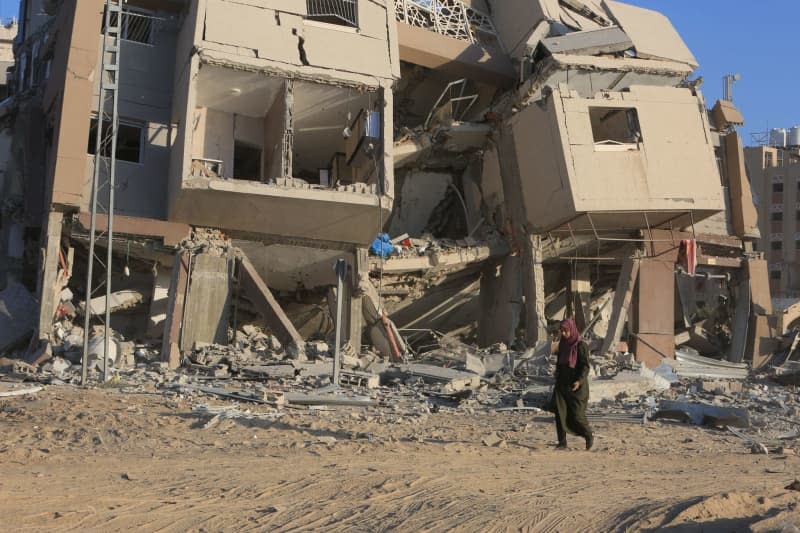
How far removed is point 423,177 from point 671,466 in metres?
17.3

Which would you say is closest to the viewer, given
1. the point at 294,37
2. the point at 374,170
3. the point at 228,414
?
the point at 228,414

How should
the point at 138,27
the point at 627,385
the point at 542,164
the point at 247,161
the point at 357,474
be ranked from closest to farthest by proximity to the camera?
the point at 357,474, the point at 627,385, the point at 138,27, the point at 542,164, the point at 247,161

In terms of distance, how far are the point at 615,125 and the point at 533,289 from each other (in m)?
4.25

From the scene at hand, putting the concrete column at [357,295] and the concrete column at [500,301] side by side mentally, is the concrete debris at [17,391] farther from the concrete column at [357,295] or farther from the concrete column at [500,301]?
the concrete column at [500,301]

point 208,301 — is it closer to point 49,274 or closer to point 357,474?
point 49,274

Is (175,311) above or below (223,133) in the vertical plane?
below

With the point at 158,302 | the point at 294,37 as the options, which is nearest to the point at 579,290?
the point at 294,37

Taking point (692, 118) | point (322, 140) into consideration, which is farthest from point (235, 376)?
point (692, 118)

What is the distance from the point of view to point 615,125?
846 inches

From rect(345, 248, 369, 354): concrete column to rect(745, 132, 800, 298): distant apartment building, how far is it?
40.3m

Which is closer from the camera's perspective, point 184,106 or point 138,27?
point 184,106

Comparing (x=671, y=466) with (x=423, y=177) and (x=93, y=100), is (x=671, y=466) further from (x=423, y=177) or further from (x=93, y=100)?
(x=423, y=177)

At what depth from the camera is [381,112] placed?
747 inches

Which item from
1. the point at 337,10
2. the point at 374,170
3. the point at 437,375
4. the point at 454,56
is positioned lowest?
the point at 437,375
